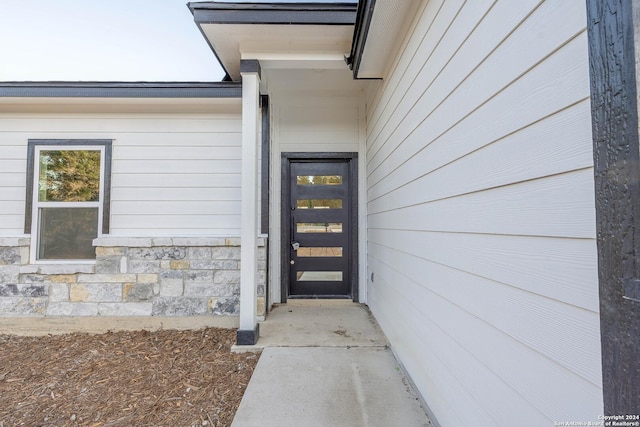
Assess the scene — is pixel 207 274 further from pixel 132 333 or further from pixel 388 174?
pixel 388 174

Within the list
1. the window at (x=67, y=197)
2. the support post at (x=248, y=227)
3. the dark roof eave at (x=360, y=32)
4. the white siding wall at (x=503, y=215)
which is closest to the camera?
the white siding wall at (x=503, y=215)

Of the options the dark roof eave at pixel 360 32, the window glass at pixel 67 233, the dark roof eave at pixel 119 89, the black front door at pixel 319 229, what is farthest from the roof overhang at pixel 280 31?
the window glass at pixel 67 233

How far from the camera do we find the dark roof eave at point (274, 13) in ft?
7.94

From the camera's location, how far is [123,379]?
2281mm

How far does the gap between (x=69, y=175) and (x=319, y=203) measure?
9.83 feet

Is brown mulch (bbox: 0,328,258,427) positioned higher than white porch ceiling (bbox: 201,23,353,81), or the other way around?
white porch ceiling (bbox: 201,23,353,81)

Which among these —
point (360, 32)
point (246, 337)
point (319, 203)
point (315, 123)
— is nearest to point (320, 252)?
point (319, 203)

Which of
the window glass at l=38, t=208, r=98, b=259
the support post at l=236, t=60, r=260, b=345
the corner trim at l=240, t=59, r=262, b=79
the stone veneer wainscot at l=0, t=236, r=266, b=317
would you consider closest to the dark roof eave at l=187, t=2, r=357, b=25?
the corner trim at l=240, t=59, r=262, b=79

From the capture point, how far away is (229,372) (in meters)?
2.33

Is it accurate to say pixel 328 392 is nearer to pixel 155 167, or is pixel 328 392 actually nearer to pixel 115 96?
pixel 155 167

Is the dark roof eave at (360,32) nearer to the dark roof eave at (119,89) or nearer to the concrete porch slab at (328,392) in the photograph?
the dark roof eave at (119,89)

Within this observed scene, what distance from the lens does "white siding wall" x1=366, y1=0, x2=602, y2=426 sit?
2.49 feet

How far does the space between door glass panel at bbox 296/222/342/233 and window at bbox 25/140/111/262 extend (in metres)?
2.27

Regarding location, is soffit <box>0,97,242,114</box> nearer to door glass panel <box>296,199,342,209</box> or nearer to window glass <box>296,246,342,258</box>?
door glass panel <box>296,199,342,209</box>
